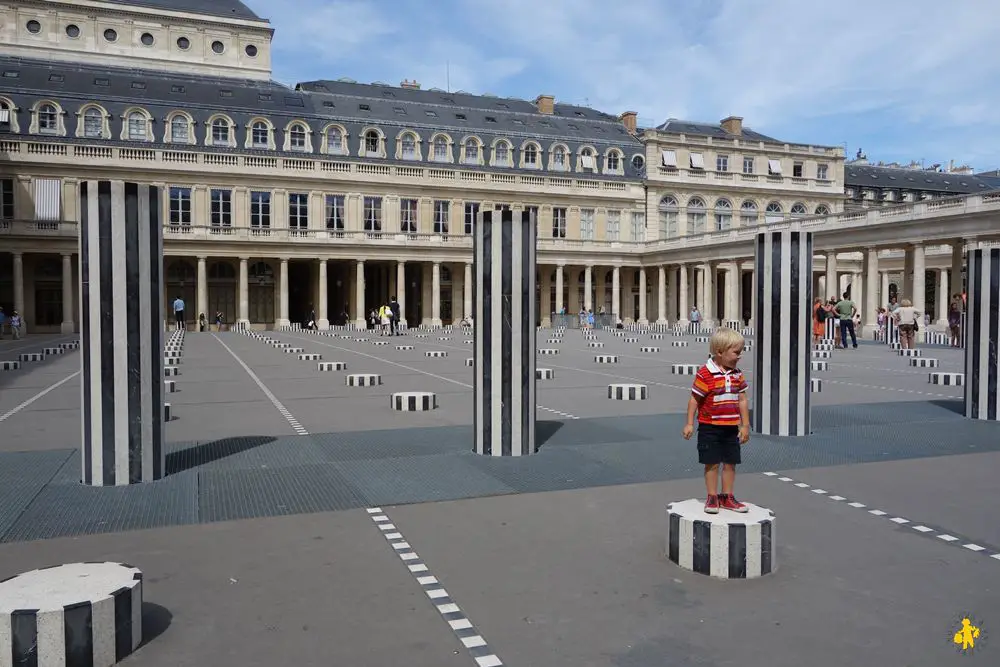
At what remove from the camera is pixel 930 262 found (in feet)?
193

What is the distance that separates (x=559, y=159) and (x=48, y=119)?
109ft

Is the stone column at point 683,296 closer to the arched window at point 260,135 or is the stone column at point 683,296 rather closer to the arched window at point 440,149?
the arched window at point 440,149

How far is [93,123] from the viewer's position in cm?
4975

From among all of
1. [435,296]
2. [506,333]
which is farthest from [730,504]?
[435,296]

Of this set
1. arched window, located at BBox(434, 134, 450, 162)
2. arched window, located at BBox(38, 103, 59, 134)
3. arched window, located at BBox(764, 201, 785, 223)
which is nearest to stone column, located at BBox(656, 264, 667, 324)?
arched window, located at BBox(764, 201, 785, 223)

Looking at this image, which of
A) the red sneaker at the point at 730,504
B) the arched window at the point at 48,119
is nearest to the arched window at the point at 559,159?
the arched window at the point at 48,119

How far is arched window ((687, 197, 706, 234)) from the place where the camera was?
6469 centimetres

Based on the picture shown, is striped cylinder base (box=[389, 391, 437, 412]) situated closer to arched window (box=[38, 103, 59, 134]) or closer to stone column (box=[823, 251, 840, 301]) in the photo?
stone column (box=[823, 251, 840, 301])

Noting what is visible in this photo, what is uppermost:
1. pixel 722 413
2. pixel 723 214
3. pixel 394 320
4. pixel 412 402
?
pixel 723 214

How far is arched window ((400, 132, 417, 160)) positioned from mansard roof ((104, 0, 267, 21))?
15.0 m

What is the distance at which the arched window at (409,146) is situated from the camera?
57531 mm

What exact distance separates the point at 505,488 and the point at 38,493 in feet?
13.4

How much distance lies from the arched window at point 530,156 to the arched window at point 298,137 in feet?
50.8

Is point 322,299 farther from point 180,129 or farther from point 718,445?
point 718,445
